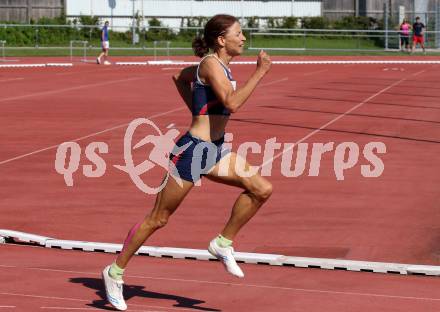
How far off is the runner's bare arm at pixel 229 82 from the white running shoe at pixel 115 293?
1.63m

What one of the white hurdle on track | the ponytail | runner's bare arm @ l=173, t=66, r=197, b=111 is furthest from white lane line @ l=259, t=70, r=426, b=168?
the ponytail

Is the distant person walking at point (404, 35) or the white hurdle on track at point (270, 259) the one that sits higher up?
the distant person walking at point (404, 35)

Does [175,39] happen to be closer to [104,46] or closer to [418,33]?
[418,33]

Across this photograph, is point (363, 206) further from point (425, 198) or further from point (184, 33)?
point (184, 33)

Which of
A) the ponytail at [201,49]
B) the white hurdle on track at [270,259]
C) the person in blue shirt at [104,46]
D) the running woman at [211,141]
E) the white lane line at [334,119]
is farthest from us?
the person in blue shirt at [104,46]

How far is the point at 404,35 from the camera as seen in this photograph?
5981 cm

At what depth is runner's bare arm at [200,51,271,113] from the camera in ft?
27.2

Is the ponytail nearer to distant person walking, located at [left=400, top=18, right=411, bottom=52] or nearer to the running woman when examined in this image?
the running woman

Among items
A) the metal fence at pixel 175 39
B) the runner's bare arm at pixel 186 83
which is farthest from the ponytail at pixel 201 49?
the metal fence at pixel 175 39

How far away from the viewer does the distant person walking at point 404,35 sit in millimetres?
58581

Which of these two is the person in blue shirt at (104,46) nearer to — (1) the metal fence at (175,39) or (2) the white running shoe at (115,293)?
(1) the metal fence at (175,39)

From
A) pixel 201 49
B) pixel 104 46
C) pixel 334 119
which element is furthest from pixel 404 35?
pixel 201 49

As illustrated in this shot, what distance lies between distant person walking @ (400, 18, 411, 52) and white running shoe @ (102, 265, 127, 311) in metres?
50.8

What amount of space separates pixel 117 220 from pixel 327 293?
4595mm
